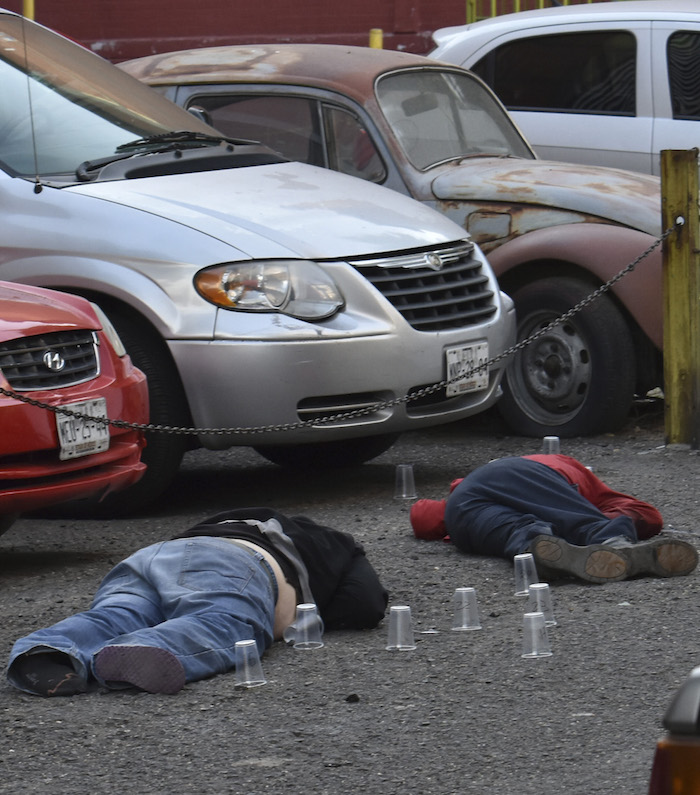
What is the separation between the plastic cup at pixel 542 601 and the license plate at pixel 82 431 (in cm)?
168

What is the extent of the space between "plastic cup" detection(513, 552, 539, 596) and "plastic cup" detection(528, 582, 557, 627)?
0.32 m

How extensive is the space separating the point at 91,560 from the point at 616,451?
295cm

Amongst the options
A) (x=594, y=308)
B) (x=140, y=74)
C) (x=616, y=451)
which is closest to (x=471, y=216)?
(x=594, y=308)

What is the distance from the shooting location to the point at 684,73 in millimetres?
9406

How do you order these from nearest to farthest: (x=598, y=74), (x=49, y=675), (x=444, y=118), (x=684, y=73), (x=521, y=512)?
(x=49, y=675) → (x=521, y=512) → (x=444, y=118) → (x=684, y=73) → (x=598, y=74)

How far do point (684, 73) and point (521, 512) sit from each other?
4703 millimetres

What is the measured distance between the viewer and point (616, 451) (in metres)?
7.89

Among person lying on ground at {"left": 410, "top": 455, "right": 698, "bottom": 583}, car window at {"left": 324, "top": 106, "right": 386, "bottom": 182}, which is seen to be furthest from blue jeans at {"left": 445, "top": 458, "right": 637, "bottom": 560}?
car window at {"left": 324, "top": 106, "right": 386, "bottom": 182}

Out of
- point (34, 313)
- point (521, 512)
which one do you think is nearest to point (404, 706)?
point (521, 512)

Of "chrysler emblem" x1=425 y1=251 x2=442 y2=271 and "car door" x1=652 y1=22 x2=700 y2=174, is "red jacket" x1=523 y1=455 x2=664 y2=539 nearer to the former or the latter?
"chrysler emblem" x1=425 y1=251 x2=442 y2=271

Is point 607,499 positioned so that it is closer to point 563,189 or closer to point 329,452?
point 329,452

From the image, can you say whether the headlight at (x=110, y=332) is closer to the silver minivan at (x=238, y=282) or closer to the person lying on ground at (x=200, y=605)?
the silver minivan at (x=238, y=282)

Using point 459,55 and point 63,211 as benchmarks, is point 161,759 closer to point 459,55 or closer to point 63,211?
point 63,211

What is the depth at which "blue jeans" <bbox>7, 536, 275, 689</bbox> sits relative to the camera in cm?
424
